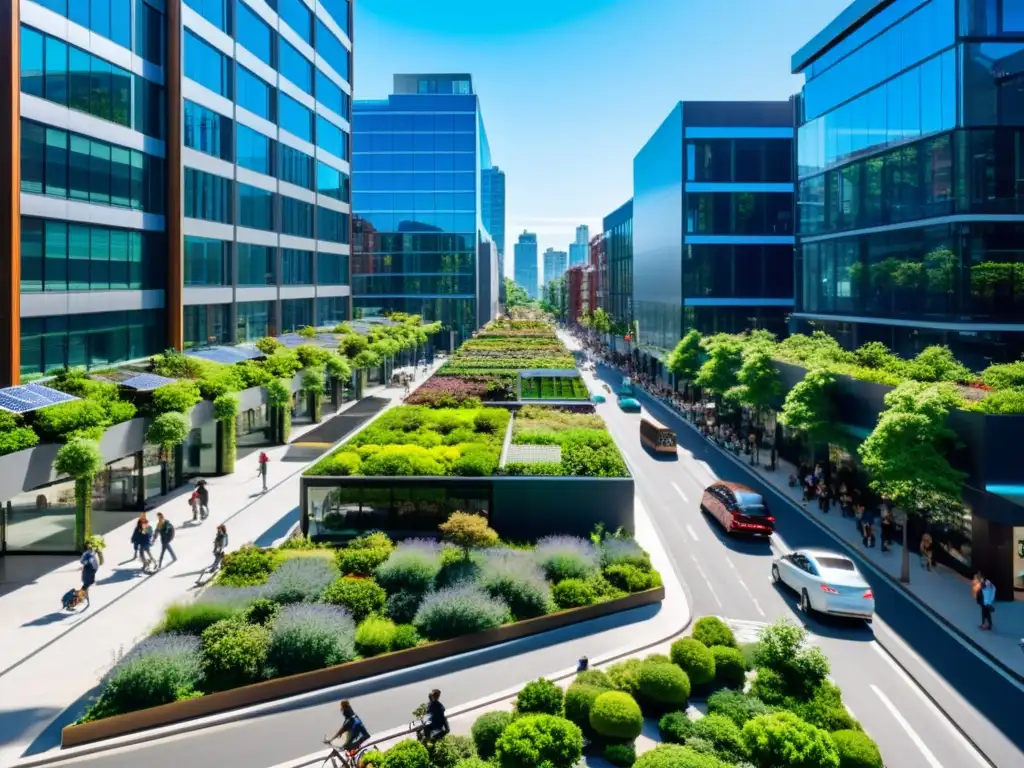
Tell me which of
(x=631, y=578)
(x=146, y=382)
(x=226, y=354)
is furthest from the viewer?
(x=226, y=354)

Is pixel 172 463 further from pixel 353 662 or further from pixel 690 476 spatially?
pixel 690 476

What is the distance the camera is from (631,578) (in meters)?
21.4

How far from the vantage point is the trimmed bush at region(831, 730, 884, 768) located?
1294cm

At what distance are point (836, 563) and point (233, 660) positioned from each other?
15.8 m

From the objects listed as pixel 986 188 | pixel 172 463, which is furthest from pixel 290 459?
pixel 986 188

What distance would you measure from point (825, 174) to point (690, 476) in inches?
881

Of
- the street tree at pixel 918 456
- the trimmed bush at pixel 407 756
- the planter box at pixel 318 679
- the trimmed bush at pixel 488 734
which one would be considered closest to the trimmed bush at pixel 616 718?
the trimmed bush at pixel 488 734

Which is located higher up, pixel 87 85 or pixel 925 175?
pixel 87 85

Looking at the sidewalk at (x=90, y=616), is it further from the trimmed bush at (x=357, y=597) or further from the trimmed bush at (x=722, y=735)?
the trimmed bush at (x=722, y=735)

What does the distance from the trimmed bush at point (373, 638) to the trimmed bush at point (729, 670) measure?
23.6ft

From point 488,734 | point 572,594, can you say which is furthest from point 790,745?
point 572,594

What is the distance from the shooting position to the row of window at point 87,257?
94.3 ft

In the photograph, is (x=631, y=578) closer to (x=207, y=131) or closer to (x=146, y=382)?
(x=146, y=382)

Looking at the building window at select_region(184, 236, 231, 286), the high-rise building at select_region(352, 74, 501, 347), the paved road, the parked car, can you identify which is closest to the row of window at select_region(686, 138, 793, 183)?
the building window at select_region(184, 236, 231, 286)
